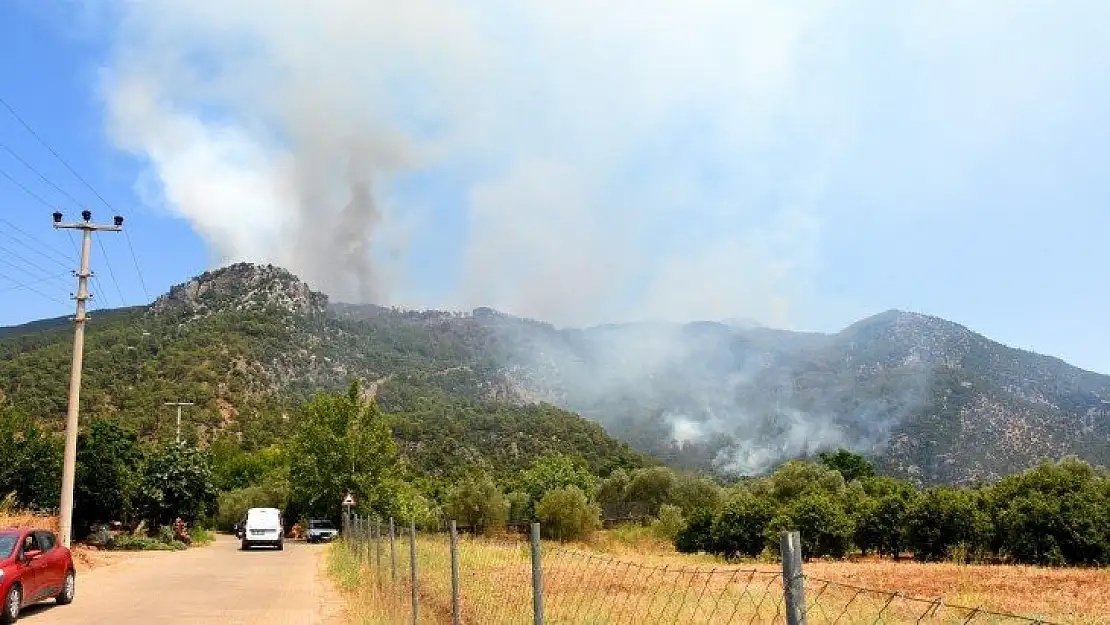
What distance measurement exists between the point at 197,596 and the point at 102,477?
805 inches

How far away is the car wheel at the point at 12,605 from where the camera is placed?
13.3 meters

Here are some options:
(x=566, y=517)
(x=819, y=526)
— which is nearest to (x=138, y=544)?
(x=566, y=517)

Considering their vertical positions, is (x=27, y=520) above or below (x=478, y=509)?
above

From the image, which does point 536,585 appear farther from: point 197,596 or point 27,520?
point 27,520

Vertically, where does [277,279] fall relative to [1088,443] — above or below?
above

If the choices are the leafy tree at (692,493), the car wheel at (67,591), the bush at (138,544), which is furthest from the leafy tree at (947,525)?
the bush at (138,544)

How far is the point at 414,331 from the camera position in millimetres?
165375

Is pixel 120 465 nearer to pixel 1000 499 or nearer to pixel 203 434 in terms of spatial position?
pixel 1000 499

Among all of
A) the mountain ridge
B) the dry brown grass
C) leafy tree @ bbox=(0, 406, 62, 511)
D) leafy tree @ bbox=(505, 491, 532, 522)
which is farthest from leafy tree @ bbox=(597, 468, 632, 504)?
the mountain ridge

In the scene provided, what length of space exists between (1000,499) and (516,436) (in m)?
77.6

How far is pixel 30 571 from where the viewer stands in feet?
47.4

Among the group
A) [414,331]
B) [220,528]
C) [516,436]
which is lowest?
[220,528]

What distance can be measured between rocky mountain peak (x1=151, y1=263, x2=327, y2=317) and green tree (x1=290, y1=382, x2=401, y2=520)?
62577 mm

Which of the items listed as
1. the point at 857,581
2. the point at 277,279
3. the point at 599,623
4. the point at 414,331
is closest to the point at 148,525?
the point at 857,581
